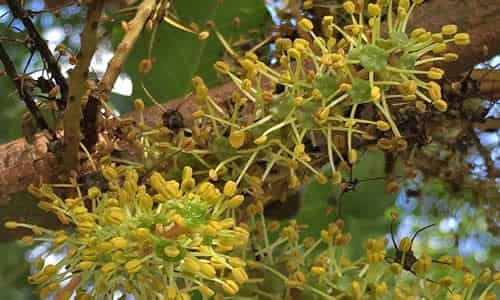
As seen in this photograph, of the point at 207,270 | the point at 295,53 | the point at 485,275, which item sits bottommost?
the point at 485,275

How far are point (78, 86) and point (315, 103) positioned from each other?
0.90 ft

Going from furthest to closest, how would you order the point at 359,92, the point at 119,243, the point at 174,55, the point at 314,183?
the point at 314,183 → the point at 174,55 → the point at 359,92 → the point at 119,243

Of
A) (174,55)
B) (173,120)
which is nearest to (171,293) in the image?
(173,120)

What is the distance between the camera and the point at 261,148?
105 cm

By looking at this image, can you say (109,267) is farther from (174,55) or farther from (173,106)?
(174,55)

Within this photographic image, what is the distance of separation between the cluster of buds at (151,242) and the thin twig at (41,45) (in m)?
0.12

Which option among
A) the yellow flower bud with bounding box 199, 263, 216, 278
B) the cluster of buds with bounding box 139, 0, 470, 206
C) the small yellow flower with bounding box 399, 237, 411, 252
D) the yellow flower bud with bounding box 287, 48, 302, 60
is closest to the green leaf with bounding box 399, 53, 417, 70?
the cluster of buds with bounding box 139, 0, 470, 206

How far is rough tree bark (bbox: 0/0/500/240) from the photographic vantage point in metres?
1.11

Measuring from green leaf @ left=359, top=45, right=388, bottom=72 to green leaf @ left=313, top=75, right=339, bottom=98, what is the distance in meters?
0.04

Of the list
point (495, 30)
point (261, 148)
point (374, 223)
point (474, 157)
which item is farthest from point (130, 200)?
point (374, 223)

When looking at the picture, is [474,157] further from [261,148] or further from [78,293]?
[78,293]

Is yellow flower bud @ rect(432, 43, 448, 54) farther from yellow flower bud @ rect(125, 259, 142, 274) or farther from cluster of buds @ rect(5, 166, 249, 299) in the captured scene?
yellow flower bud @ rect(125, 259, 142, 274)

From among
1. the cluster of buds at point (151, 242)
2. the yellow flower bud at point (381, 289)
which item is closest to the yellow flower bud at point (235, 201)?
the cluster of buds at point (151, 242)

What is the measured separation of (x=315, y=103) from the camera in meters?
1.04
